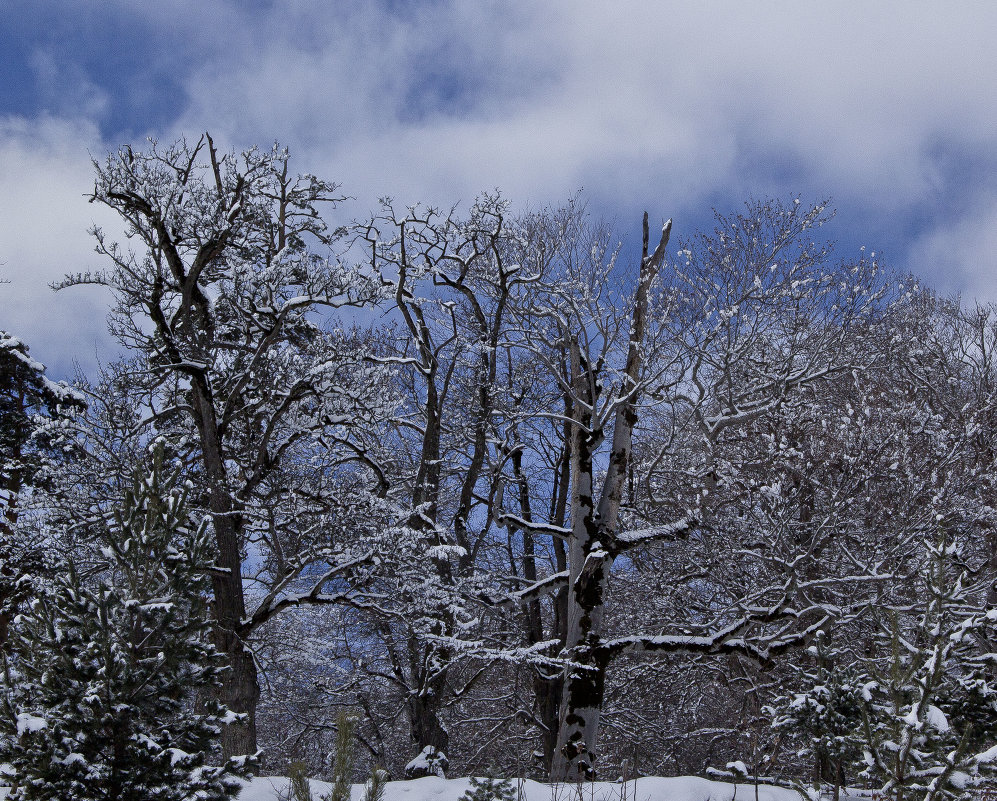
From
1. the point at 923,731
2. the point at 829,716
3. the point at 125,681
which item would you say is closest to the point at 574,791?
the point at 829,716

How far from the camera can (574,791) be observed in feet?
27.1

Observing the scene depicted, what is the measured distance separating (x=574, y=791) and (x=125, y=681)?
15.8ft

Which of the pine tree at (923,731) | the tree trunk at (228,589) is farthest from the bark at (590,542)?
the pine tree at (923,731)

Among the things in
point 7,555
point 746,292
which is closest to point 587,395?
point 746,292

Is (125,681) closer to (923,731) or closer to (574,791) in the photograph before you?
(574,791)

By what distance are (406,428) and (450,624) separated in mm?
5032

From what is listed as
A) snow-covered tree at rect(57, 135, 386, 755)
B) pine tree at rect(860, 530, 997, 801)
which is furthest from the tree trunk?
pine tree at rect(860, 530, 997, 801)

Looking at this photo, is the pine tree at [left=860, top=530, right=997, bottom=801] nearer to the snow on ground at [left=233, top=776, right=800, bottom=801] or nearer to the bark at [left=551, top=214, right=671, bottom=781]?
the snow on ground at [left=233, top=776, right=800, bottom=801]

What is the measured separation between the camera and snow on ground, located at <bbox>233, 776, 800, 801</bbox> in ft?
25.1

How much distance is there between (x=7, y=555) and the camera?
1241cm

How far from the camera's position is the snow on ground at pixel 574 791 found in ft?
25.1

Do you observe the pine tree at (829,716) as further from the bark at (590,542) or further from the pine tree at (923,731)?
the bark at (590,542)

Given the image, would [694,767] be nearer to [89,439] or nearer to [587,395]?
[587,395]

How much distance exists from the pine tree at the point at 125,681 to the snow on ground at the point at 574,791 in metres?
1.89
